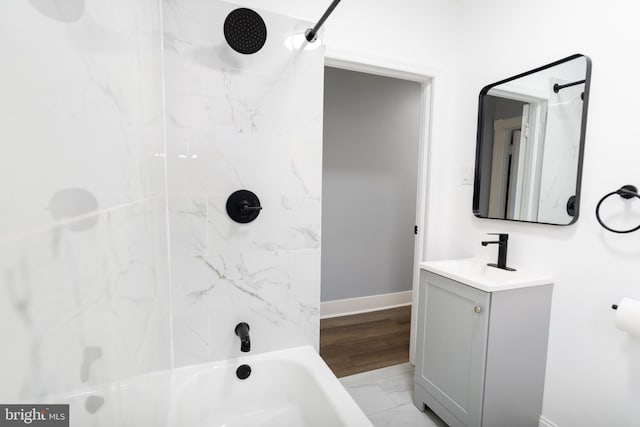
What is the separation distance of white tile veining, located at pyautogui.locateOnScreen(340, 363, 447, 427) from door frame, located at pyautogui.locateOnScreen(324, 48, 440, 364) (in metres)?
0.21

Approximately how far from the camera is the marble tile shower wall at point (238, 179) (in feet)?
3.91

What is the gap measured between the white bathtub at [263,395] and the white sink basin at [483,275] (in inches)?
30.8

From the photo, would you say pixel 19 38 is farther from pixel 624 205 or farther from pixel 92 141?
pixel 624 205

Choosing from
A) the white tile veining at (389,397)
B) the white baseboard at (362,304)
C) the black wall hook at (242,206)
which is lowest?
the white tile veining at (389,397)

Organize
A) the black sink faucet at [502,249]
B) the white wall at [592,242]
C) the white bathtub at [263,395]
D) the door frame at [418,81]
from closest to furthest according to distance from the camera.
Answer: the white bathtub at [263,395] < the white wall at [592,242] < the black sink faucet at [502,249] < the door frame at [418,81]

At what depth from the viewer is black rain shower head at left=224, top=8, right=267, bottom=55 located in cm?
115

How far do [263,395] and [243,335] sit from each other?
1.07ft

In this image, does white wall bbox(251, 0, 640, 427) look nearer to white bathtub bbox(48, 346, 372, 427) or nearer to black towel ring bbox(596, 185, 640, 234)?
black towel ring bbox(596, 185, 640, 234)

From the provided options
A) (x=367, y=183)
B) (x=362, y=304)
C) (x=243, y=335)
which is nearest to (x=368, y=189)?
(x=367, y=183)

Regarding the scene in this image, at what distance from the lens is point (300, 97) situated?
4.43 ft

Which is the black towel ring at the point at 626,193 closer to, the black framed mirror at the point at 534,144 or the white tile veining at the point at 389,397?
the black framed mirror at the point at 534,144

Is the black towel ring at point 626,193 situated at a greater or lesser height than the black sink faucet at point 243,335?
greater

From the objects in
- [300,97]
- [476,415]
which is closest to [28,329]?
[300,97]
